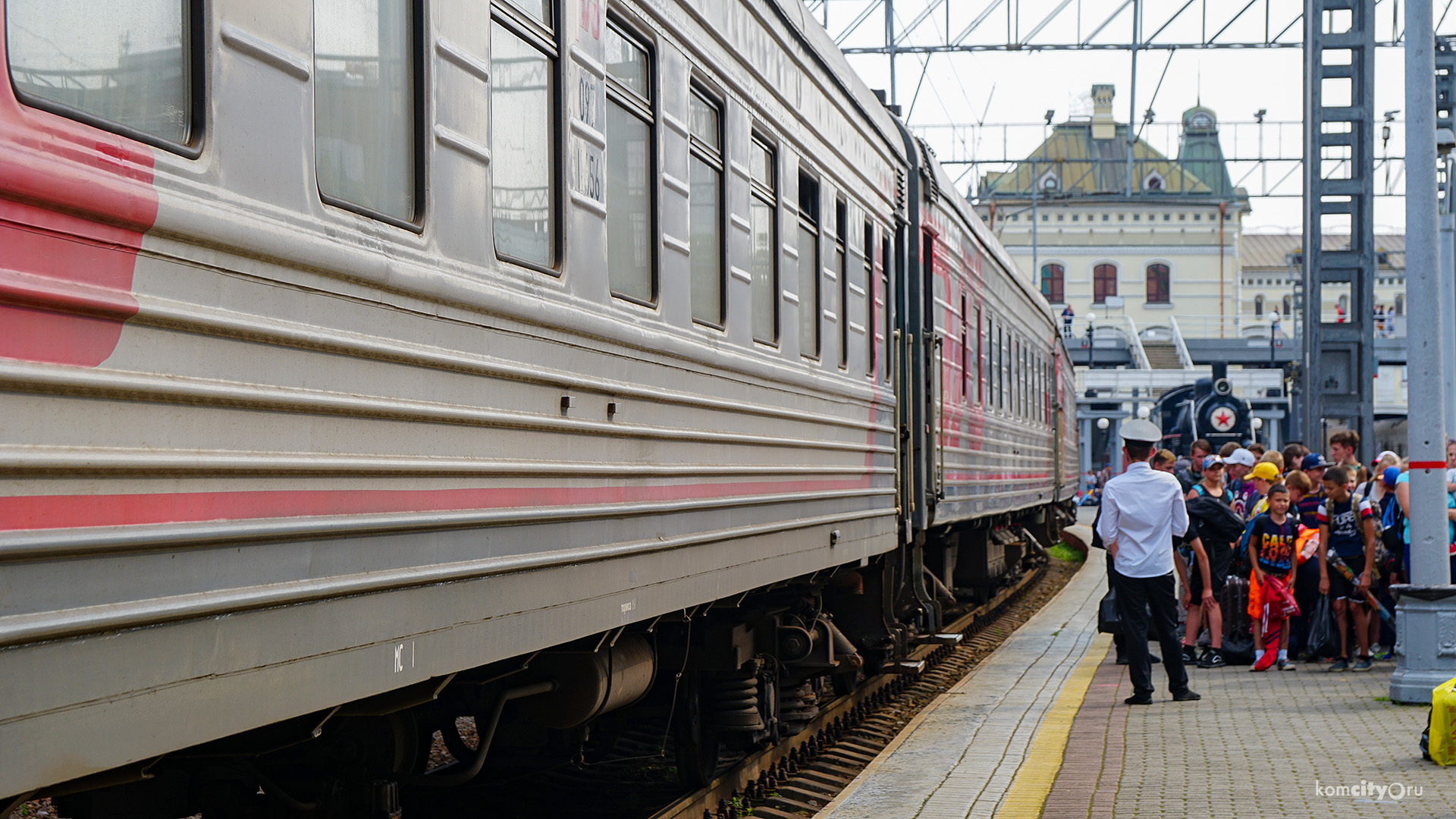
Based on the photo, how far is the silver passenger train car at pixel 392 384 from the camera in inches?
100

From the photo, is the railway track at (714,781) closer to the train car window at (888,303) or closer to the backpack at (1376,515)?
the train car window at (888,303)

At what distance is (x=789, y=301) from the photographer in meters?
7.27

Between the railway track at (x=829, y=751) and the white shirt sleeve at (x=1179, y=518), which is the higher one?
the white shirt sleeve at (x=1179, y=518)

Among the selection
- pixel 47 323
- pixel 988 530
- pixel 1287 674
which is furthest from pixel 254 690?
pixel 988 530

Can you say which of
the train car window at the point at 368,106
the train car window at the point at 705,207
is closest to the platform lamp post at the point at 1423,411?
the train car window at the point at 705,207

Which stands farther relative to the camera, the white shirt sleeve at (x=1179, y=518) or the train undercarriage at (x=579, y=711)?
the white shirt sleeve at (x=1179, y=518)

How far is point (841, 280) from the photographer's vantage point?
838 centimetres

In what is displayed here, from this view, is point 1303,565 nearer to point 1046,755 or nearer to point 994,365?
point 994,365

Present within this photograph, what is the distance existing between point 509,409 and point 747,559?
8.36 feet

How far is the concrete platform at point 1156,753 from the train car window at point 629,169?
104 inches

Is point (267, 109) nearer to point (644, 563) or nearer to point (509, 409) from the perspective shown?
point (509, 409)

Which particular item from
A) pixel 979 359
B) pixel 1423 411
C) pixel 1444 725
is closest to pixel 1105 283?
pixel 979 359

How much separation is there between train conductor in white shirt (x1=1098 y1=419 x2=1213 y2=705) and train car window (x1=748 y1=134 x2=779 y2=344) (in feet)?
11.9

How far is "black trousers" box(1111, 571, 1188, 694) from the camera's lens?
385 inches
